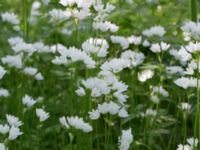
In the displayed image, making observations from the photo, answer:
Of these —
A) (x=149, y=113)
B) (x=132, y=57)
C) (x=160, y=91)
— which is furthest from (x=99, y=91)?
(x=132, y=57)

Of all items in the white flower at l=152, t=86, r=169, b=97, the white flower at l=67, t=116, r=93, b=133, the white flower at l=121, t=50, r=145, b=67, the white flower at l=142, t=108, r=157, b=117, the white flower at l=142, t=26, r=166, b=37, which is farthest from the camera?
the white flower at l=142, t=26, r=166, b=37

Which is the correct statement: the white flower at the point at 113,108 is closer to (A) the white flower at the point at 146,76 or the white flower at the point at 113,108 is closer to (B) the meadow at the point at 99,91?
(B) the meadow at the point at 99,91

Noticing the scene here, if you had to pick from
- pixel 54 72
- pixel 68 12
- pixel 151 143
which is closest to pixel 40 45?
pixel 54 72

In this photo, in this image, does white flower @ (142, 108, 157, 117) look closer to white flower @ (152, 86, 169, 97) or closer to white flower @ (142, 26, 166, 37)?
white flower @ (152, 86, 169, 97)

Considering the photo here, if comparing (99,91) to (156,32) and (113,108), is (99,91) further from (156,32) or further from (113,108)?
(156,32)

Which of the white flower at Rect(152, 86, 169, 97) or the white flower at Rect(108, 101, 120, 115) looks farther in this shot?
the white flower at Rect(152, 86, 169, 97)

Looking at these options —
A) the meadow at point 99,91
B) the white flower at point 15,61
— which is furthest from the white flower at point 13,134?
the white flower at point 15,61

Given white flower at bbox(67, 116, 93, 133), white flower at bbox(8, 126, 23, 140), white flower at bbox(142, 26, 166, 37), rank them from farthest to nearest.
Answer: white flower at bbox(142, 26, 166, 37) < white flower at bbox(67, 116, 93, 133) < white flower at bbox(8, 126, 23, 140)

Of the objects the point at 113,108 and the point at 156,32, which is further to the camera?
the point at 156,32

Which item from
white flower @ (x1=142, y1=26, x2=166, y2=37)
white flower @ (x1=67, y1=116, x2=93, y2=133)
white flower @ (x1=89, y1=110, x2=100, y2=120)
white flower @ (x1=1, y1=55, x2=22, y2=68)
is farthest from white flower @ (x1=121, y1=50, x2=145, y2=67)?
white flower @ (x1=67, y1=116, x2=93, y2=133)
